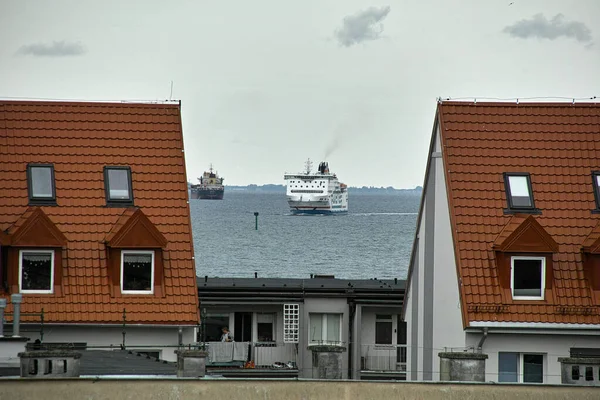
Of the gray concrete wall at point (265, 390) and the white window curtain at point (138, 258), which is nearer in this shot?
the gray concrete wall at point (265, 390)

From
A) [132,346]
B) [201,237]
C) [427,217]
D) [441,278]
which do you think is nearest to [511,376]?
[441,278]

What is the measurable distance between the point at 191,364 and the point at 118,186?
11.5m

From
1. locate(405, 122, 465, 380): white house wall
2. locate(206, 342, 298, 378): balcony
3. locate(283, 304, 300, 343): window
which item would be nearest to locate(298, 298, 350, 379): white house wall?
locate(283, 304, 300, 343): window

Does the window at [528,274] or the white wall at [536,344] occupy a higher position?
the window at [528,274]

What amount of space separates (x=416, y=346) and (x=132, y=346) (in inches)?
326

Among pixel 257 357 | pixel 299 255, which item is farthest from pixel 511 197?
pixel 299 255

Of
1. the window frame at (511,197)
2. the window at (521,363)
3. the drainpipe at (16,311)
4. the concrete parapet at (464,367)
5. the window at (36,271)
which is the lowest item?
the window at (521,363)

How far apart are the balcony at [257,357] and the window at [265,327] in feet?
4.38

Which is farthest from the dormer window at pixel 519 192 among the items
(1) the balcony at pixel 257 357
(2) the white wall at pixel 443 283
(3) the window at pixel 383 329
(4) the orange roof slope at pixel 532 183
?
(3) the window at pixel 383 329

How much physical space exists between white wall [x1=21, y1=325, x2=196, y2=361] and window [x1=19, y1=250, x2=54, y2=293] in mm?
1154

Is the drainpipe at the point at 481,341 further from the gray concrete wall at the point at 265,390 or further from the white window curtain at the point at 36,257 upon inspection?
the white window curtain at the point at 36,257

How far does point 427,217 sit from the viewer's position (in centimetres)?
3631

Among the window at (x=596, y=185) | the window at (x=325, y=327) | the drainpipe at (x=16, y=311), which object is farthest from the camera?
the window at (x=325, y=327)

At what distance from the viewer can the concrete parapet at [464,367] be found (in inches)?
1000
